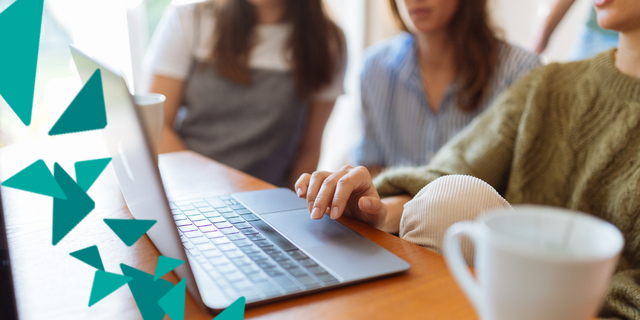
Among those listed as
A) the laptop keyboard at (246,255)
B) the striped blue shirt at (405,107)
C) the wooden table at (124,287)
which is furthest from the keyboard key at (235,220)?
the striped blue shirt at (405,107)

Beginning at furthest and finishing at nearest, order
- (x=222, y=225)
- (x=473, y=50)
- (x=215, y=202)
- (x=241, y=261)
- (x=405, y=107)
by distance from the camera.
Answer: (x=405, y=107) → (x=473, y=50) → (x=215, y=202) → (x=222, y=225) → (x=241, y=261)

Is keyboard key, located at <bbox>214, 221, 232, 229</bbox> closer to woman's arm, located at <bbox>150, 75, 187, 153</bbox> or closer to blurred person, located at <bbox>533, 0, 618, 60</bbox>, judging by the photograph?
woman's arm, located at <bbox>150, 75, 187, 153</bbox>

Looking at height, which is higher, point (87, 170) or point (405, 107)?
point (87, 170)

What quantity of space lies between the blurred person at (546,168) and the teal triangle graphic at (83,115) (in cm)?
27

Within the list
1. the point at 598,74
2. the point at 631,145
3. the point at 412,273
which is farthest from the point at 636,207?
the point at 412,273

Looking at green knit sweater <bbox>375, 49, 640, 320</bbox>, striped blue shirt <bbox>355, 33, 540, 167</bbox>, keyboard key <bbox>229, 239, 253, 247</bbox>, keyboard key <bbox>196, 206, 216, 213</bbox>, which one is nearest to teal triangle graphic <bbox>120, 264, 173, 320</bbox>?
keyboard key <bbox>229, 239, 253, 247</bbox>

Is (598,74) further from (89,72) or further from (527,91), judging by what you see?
(89,72)

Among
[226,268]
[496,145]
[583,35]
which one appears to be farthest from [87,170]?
[583,35]

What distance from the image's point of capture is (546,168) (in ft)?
2.61

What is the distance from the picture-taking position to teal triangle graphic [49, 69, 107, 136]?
34 cm

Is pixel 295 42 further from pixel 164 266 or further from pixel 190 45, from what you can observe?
pixel 164 266

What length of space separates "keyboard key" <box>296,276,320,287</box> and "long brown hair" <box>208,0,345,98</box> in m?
1.05

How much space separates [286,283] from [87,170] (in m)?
0.19

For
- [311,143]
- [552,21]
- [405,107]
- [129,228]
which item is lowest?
[311,143]
